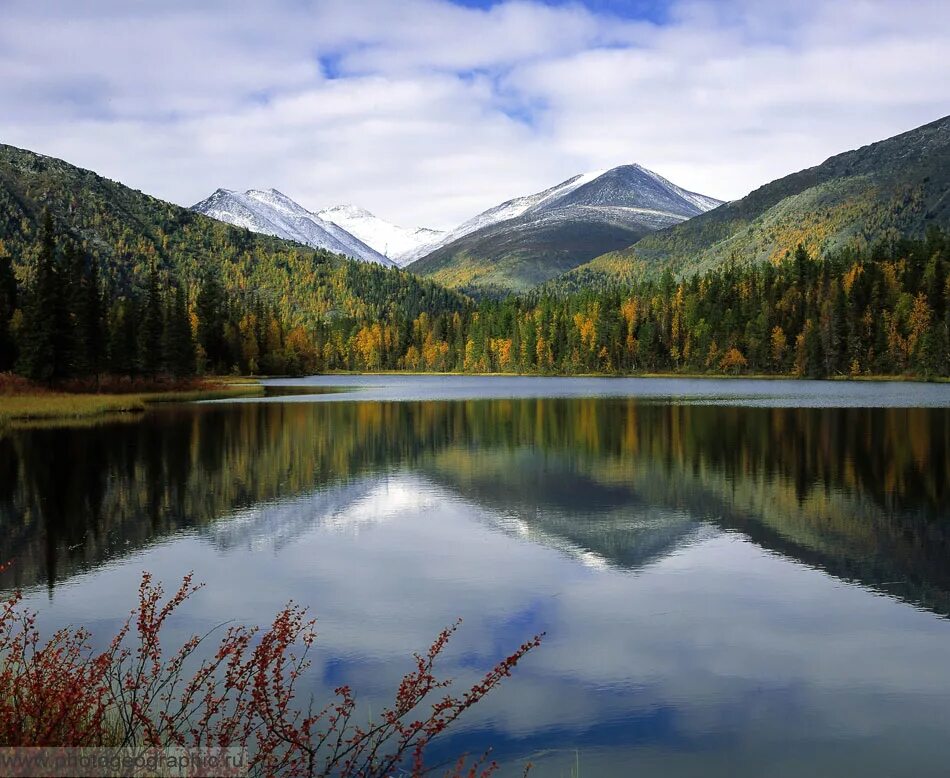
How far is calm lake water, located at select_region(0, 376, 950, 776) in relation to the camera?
38.0 ft

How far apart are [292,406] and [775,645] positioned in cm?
6854

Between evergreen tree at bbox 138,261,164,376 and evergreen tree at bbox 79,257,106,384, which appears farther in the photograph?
evergreen tree at bbox 138,261,164,376

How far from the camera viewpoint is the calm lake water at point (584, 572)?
38.0 ft

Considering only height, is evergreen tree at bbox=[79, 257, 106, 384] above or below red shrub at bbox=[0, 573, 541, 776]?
above

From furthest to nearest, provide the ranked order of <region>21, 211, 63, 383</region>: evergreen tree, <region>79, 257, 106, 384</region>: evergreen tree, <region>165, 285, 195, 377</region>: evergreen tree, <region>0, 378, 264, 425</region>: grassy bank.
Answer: <region>165, 285, 195, 377</region>: evergreen tree < <region>79, 257, 106, 384</region>: evergreen tree < <region>21, 211, 63, 383</region>: evergreen tree < <region>0, 378, 264, 425</region>: grassy bank

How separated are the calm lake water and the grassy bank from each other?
20.3 m

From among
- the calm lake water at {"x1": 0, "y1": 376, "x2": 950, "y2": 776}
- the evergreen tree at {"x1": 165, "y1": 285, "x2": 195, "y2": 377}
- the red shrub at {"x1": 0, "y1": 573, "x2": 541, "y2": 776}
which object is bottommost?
the calm lake water at {"x1": 0, "y1": 376, "x2": 950, "y2": 776}

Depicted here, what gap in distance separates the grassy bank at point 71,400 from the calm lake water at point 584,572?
798 inches

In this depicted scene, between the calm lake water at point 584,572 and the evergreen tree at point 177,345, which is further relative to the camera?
the evergreen tree at point 177,345

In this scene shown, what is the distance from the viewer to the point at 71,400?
234 feet

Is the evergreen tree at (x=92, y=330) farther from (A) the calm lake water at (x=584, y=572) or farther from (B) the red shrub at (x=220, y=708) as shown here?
(B) the red shrub at (x=220, y=708)

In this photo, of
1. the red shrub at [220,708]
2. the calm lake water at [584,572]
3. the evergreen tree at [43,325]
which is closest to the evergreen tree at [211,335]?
the evergreen tree at [43,325]

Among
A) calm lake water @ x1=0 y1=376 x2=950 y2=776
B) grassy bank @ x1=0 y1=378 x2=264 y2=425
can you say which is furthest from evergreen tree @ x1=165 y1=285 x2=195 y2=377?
calm lake water @ x1=0 y1=376 x2=950 y2=776

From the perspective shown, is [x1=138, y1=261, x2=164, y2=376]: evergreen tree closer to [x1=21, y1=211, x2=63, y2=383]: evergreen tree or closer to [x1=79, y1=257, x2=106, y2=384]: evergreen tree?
[x1=79, y1=257, x2=106, y2=384]: evergreen tree
